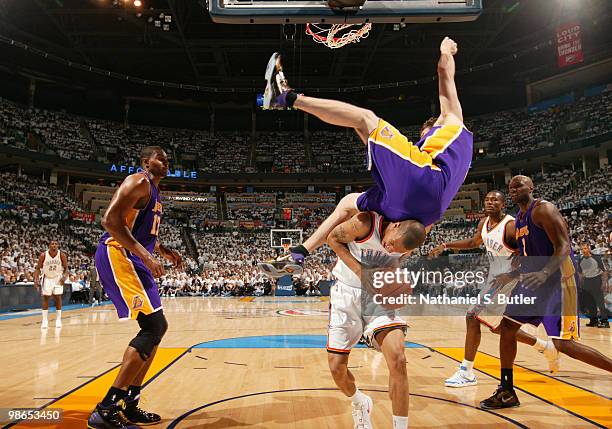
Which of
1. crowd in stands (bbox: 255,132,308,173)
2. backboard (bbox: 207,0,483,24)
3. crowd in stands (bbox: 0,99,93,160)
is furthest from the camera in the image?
crowd in stands (bbox: 255,132,308,173)

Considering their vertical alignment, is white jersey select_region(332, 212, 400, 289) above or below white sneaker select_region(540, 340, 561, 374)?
above

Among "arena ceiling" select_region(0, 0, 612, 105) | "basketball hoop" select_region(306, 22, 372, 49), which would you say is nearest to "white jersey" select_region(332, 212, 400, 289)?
"basketball hoop" select_region(306, 22, 372, 49)

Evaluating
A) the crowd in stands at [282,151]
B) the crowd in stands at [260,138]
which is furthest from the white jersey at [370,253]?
the crowd in stands at [282,151]

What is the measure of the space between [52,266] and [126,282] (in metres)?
7.74

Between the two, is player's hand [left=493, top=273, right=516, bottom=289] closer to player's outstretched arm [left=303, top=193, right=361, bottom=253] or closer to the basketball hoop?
player's outstretched arm [left=303, top=193, right=361, bottom=253]

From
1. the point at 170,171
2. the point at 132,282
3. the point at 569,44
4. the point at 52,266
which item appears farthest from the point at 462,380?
the point at 170,171

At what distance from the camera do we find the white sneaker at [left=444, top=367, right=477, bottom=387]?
4.32 metres

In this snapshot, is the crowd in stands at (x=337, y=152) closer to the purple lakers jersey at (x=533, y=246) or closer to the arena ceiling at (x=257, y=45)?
the arena ceiling at (x=257, y=45)

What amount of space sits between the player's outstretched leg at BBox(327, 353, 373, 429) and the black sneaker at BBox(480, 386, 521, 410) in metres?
1.27

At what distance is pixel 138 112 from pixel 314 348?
33119mm

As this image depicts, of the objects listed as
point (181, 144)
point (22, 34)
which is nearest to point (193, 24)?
point (22, 34)

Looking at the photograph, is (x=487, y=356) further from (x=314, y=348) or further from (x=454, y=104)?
(x=454, y=104)

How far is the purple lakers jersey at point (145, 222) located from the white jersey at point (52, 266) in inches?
287

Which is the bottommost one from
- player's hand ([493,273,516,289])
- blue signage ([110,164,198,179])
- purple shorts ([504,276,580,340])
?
purple shorts ([504,276,580,340])
